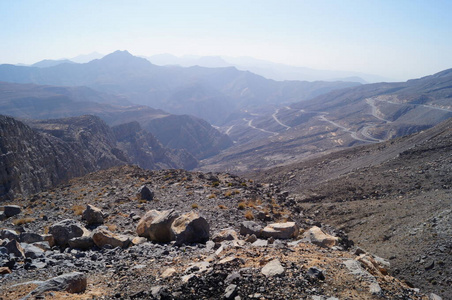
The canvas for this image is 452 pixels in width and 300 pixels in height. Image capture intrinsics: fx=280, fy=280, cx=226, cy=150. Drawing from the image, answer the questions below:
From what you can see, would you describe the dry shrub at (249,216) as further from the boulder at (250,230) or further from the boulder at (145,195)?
the boulder at (145,195)

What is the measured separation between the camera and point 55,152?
4162 cm

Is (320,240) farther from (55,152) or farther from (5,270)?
(55,152)

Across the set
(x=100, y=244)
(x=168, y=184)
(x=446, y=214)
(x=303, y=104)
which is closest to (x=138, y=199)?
(x=168, y=184)

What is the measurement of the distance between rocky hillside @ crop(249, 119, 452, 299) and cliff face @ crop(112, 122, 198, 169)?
57.4 meters

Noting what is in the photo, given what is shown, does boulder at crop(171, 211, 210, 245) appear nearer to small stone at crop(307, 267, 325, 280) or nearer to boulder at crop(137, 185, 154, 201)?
small stone at crop(307, 267, 325, 280)

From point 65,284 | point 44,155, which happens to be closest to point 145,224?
point 65,284

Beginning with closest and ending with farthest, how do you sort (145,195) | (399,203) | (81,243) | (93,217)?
(81,243) < (93,217) < (145,195) < (399,203)

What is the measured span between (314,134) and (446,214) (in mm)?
82921

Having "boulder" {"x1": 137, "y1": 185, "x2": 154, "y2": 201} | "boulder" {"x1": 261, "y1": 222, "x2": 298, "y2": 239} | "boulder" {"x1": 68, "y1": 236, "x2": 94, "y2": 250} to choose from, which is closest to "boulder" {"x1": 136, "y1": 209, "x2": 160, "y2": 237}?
"boulder" {"x1": 68, "y1": 236, "x2": 94, "y2": 250}

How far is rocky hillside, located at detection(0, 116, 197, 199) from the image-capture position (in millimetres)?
30016

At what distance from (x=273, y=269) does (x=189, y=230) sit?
3.56 m

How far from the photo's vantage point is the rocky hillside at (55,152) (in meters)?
30.0

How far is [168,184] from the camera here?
18188 mm

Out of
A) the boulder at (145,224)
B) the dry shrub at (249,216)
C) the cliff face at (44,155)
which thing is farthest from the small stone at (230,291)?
the cliff face at (44,155)
